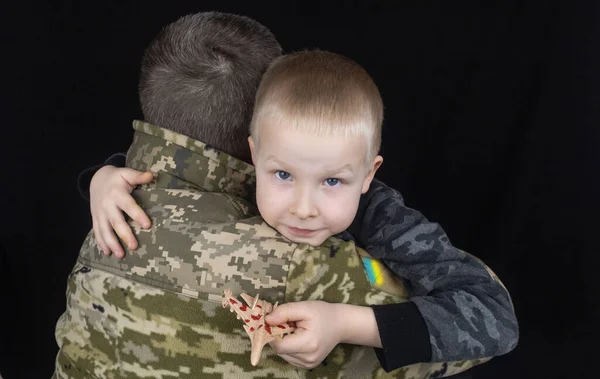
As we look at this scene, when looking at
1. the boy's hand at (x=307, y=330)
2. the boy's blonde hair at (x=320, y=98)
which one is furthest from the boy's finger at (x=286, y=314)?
the boy's blonde hair at (x=320, y=98)

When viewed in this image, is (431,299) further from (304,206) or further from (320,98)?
(320,98)

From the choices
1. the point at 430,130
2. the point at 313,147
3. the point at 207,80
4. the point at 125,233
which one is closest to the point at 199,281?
the point at 125,233

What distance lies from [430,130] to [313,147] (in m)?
1.13

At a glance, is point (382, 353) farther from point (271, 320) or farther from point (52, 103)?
point (52, 103)

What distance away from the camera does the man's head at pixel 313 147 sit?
1.01m

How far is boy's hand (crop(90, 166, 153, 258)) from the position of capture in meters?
1.06

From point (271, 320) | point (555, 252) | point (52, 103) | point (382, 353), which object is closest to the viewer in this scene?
point (271, 320)

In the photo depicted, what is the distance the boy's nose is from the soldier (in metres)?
0.03

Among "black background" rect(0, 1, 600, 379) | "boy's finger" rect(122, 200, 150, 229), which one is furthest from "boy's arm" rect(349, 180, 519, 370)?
"black background" rect(0, 1, 600, 379)

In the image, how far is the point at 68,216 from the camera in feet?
6.82

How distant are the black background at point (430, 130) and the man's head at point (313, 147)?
94cm

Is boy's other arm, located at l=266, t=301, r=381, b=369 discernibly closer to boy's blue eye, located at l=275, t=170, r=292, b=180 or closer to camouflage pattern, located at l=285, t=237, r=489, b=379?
camouflage pattern, located at l=285, t=237, r=489, b=379

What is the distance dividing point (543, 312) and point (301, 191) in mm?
1438

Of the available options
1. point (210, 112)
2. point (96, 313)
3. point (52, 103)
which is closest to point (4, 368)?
point (52, 103)
